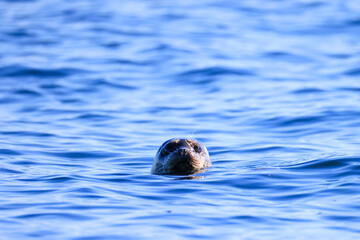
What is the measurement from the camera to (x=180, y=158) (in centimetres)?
954

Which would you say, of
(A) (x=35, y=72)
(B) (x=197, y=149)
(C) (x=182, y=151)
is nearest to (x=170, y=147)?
(C) (x=182, y=151)

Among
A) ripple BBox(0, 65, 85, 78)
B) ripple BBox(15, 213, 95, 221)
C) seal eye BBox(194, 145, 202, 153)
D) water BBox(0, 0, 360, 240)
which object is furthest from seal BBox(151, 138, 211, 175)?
ripple BBox(0, 65, 85, 78)

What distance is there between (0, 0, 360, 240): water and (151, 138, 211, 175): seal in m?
0.22

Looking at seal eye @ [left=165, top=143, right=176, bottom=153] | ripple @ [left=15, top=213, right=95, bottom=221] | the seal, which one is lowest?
ripple @ [left=15, top=213, right=95, bottom=221]

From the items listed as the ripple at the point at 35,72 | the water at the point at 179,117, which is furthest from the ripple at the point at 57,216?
the ripple at the point at 35,72

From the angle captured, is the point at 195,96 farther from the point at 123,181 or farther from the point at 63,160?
the point at 123,181

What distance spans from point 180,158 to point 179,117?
5018mm

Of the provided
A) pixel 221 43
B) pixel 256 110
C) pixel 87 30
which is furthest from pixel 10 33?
pixel 256 110

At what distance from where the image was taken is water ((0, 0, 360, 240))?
738 centimetres

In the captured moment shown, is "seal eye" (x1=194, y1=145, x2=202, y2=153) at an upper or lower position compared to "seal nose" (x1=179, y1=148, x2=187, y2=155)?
upper

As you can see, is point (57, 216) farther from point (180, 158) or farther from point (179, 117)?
point (179, 117)

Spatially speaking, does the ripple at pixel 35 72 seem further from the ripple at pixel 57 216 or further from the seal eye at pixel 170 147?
the ripple at pixel 57 216

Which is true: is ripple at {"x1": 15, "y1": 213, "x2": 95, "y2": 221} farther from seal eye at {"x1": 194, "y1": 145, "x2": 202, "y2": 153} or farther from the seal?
seal eye at {"x1": 194, "y1": 145, "x2": 202, "y2": 153}

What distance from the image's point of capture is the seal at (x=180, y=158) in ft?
31.3
